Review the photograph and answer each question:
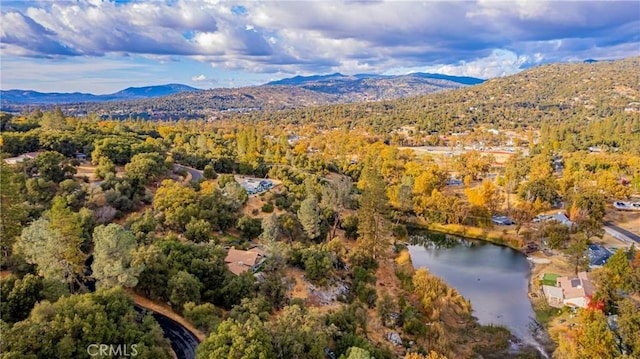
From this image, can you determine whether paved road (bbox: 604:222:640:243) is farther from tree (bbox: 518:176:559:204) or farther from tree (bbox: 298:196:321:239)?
tree (bbox: 298:196:321:239)

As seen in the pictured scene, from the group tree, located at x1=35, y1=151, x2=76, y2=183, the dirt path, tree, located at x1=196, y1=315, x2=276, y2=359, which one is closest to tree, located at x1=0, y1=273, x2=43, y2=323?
the dirt path

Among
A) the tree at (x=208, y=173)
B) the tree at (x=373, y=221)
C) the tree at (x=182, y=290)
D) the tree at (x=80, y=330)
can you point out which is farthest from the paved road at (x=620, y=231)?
the tree at (x=208, y=173)

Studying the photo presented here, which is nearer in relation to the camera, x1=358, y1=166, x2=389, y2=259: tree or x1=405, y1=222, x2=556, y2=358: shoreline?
x1=405, y1=222, x2=556, y2=358: shoreline

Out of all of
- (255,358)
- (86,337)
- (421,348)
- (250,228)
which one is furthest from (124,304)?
(250,228)

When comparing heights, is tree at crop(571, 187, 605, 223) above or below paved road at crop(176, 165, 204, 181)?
above

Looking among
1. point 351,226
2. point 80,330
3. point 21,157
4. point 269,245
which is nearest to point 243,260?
point 269,245

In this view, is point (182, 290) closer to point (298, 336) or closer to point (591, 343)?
point (298, 336)

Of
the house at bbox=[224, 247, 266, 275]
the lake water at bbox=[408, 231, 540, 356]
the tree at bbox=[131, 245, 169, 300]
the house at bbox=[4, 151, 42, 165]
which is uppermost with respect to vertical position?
the house at bbox=[4, 151, 42, 165]
